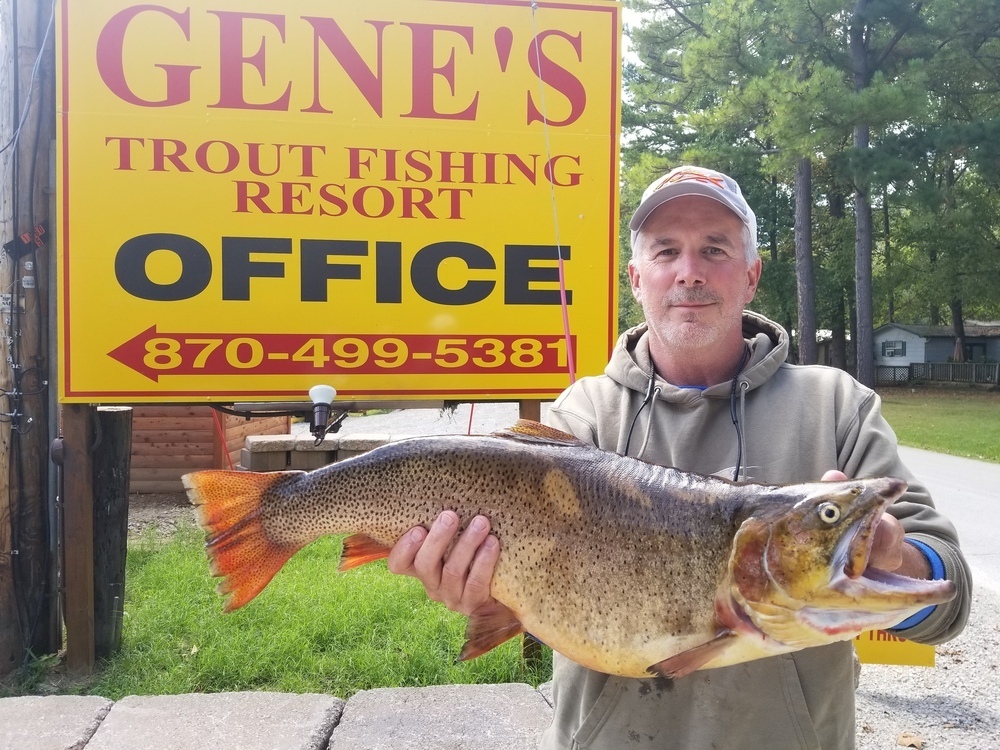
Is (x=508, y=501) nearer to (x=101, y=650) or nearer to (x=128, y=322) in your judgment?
(x=128, y=322)

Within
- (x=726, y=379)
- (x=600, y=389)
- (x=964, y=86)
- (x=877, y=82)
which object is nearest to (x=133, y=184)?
(x=600, y=389)

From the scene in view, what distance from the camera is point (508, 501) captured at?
2117 mm

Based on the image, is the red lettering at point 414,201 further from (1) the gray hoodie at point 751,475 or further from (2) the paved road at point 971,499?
(2) the paved road at point 971,499

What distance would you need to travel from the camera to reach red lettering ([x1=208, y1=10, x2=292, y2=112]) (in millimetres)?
4230

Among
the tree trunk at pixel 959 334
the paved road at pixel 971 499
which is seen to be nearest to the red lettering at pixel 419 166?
the paved road at pixel 971 499

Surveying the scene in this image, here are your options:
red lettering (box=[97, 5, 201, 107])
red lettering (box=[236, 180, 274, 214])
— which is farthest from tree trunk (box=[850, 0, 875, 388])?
red lettering (box=[97, 5, 201, 107])

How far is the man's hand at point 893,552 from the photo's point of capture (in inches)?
72.7

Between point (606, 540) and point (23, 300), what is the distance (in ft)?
12.2

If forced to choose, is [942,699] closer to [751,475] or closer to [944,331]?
[751,475]

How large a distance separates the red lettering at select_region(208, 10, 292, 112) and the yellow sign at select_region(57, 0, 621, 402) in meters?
0.01

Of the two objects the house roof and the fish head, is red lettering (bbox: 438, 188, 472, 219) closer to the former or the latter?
the fish head

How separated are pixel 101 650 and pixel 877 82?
1963cm

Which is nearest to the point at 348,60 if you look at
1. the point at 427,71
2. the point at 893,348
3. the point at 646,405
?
the point at 427,71

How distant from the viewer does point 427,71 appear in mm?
4402
